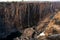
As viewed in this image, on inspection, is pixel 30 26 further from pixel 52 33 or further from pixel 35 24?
pixel 52 33

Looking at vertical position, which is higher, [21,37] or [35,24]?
[35,24]

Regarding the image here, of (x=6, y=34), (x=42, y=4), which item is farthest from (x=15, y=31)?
(x=42, y=4)

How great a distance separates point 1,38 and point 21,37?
440mm

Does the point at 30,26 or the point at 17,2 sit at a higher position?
the point at 17,2

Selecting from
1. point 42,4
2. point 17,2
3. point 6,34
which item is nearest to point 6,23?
point 6,34

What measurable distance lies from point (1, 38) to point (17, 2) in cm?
72

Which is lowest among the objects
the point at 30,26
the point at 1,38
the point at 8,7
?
the point at 1,38

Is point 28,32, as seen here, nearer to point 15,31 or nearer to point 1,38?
point 15,31

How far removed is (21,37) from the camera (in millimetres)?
3369

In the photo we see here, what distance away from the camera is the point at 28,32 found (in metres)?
3.36

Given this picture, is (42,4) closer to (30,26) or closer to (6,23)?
(30,26)

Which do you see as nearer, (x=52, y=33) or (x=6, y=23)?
(x=52, y=33)

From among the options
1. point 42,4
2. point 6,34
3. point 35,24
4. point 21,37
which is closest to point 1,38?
point 6,34

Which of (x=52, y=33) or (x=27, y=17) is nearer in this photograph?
(x=52, y=33)
